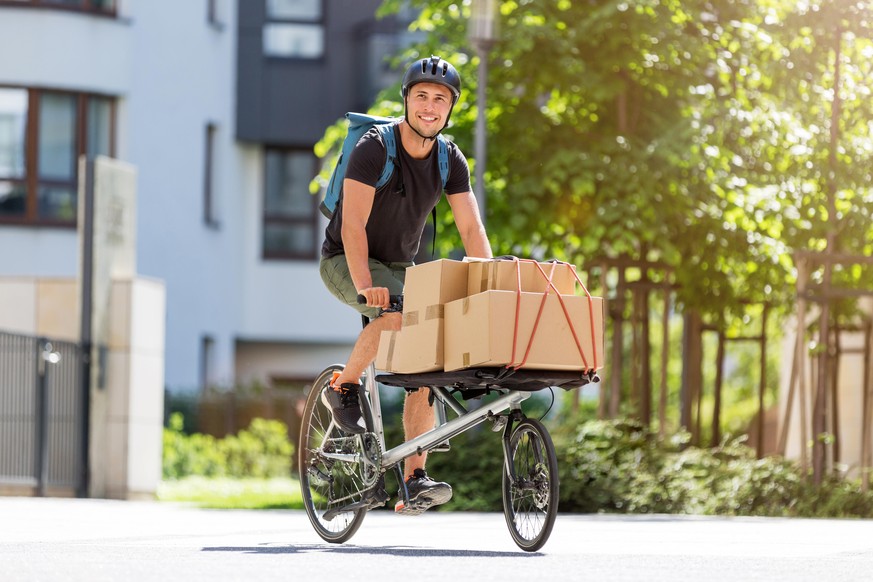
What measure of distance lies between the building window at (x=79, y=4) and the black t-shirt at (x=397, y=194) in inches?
795

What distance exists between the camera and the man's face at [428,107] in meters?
8.01

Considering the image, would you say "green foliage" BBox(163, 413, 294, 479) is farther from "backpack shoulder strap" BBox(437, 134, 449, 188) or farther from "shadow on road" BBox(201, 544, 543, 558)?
"backpack shoulder strap" BBox(437, 134, 449, 188)

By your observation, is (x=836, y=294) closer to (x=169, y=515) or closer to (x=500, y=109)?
(x=500, y=109)

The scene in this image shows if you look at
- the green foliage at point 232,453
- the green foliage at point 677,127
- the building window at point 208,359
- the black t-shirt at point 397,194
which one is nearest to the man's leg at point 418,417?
Answer: the black t-shirt at point 397,194

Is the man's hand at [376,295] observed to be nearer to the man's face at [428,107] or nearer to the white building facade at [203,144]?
the man's face at [428,107]

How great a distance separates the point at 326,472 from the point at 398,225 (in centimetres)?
134

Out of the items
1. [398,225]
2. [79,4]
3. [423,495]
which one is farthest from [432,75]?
[79,4]

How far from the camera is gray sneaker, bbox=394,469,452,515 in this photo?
7918mm

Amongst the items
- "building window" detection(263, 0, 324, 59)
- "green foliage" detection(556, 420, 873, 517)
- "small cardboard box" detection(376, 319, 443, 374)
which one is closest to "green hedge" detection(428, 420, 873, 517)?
"green foliage" detection(556, 420, 873, 517)

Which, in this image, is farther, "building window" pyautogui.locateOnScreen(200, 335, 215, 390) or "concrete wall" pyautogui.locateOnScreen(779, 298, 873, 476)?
"building window" pyautogui.locateOnScreen(200, 335, 215, 390)

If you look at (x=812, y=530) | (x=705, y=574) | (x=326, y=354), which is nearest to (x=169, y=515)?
(x=812, y=530)

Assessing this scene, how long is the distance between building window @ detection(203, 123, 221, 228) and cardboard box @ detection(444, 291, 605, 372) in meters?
24.2

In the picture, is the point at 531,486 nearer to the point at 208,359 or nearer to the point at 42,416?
the point at 42,416

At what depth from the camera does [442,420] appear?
27.3 ft
